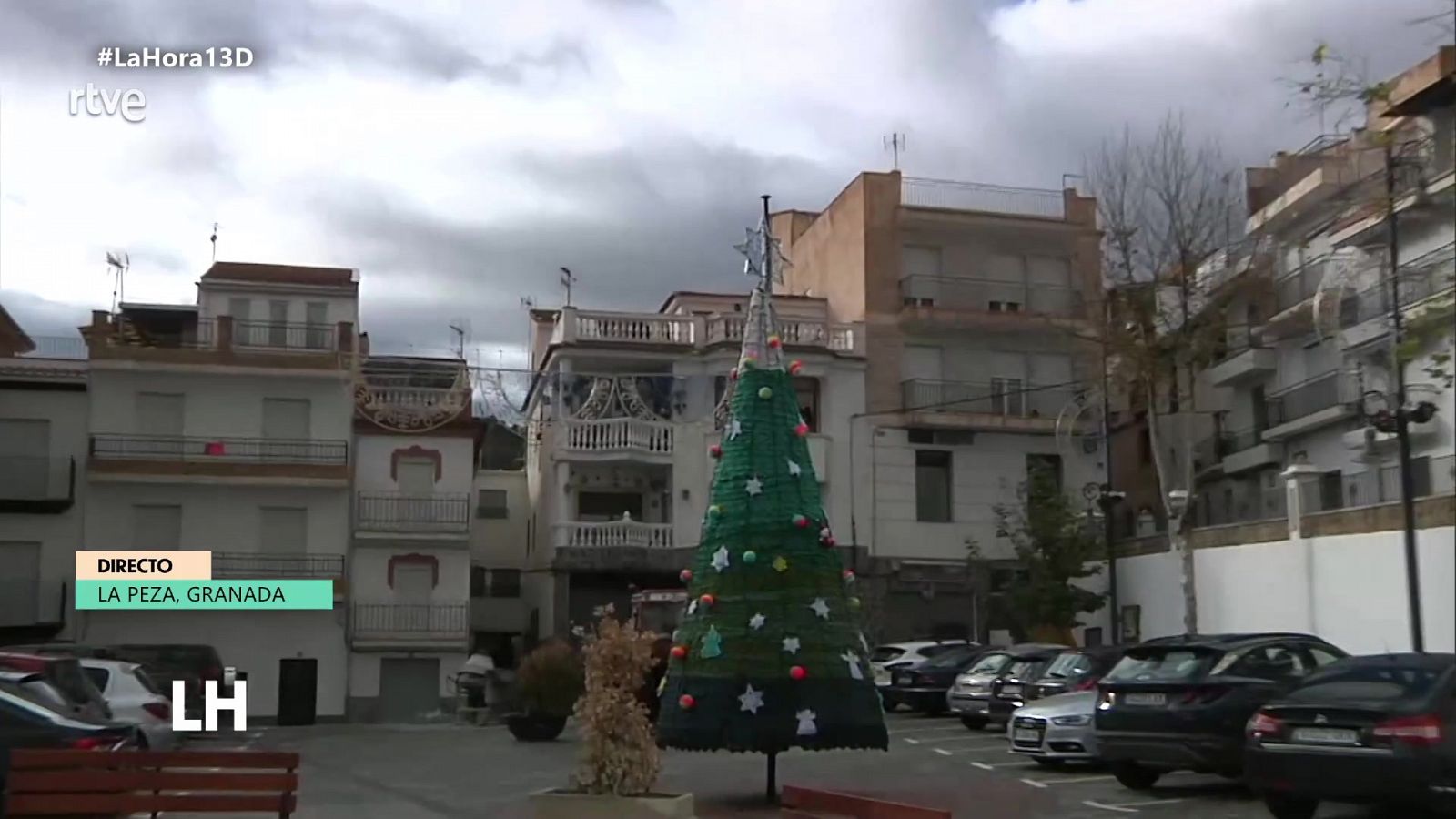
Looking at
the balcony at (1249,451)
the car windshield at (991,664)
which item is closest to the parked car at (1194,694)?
the car windshield at (991,664)

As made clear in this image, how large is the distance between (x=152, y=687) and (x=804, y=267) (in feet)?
93.7

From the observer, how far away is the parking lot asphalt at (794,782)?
15.1m

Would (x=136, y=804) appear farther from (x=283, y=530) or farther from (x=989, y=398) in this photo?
(x=989, y=398)

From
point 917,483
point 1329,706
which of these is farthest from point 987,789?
point 917,483

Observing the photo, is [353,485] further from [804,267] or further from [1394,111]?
[1394,111]

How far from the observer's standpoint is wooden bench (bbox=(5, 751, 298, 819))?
12.2m

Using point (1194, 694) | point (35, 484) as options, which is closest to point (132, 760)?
point (1194, 694)

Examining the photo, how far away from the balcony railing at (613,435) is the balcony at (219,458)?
577 centimetres

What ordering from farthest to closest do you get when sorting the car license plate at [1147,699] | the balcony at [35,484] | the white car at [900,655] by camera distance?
the balcony at [35,484]
the white car at [900,655]
the car license plate at [1147,699]

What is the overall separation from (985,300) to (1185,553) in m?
14.2

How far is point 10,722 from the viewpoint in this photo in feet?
45.6

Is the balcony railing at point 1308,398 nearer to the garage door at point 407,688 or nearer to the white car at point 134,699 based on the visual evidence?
the garage door at point 407,688

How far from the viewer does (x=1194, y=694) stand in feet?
47.9

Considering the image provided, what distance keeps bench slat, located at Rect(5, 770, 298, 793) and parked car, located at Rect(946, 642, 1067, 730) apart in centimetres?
1442
